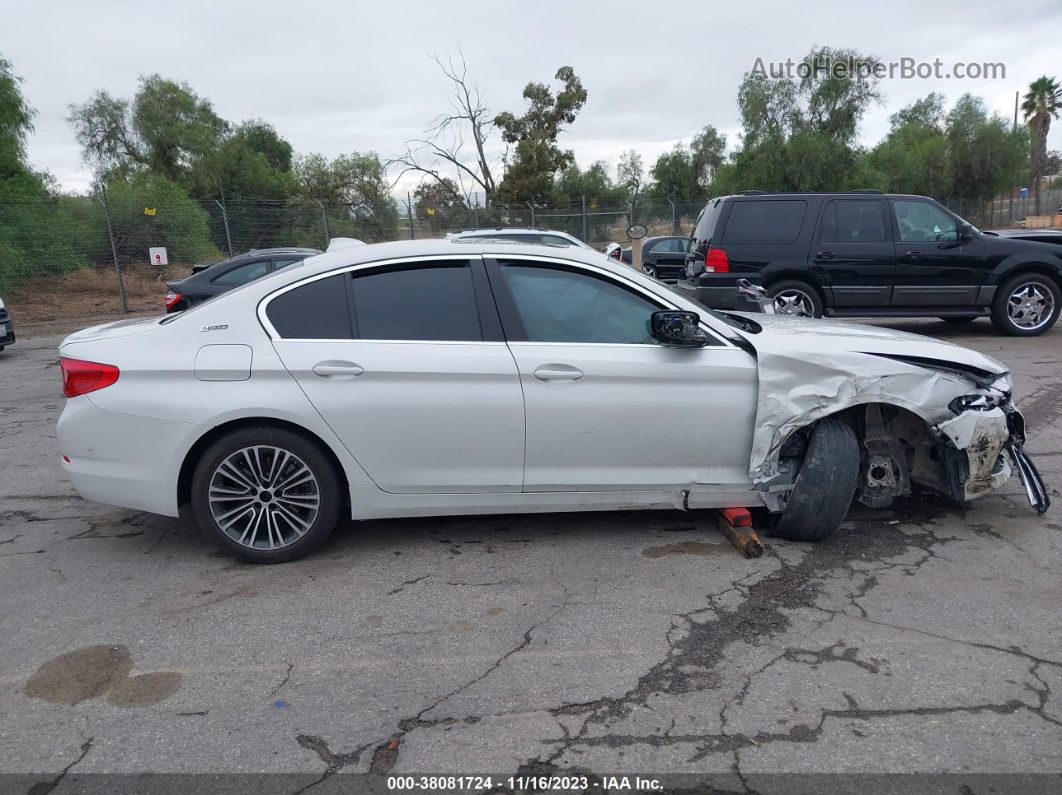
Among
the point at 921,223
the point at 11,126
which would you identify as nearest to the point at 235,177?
the point at 11,126

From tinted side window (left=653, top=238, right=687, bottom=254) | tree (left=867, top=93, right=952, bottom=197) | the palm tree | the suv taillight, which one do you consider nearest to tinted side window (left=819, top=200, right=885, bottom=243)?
the suv taillight

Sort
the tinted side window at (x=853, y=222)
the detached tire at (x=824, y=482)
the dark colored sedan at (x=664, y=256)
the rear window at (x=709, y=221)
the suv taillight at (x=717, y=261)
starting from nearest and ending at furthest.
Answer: the detached tire at (x=824, y=482)
the suv taillight at (x=717, y=261)
the tinted side window at (x=853, y=222)
the rear window at (x=709, y=221)
the dark colored sedan at (x=664, y=256)

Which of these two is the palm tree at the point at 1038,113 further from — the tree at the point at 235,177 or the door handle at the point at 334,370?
the door handle at the point at 334,370

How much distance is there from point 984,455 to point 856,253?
7135 mm

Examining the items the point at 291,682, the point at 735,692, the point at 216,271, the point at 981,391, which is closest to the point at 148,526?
the point at 291,682

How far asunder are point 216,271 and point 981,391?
37.2 feet

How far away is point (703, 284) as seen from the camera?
10805 mm

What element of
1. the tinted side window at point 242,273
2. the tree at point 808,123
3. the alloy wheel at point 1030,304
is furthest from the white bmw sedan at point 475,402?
the tree at point 808,123

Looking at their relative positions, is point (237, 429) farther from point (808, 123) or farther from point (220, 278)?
point (808, 123)

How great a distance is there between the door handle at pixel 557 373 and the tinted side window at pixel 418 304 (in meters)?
0.38

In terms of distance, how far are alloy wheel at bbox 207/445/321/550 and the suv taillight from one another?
25.6ft

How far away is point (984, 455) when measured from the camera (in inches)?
172

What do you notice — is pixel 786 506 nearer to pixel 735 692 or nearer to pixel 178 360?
pixel 735 692

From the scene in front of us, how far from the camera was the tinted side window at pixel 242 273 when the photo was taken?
41.7 feet
